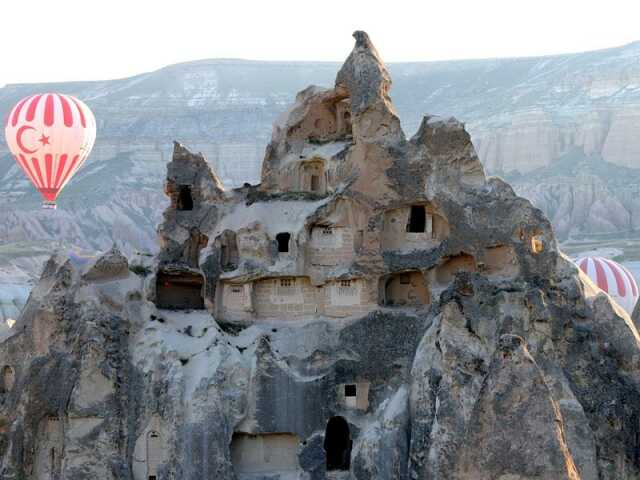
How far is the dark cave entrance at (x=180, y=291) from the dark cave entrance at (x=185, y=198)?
1.89 m

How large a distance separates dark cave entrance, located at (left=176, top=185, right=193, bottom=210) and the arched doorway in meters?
7.04

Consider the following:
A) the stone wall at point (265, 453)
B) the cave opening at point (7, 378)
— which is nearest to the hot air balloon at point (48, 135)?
the cave opening at point (7, 378)

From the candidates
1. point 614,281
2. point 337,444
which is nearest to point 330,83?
point 614,281

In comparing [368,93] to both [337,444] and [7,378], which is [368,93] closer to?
[337,444]

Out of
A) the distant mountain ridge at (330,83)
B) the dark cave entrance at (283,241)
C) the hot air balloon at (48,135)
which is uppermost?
the distant mountain ridge at (330,83)

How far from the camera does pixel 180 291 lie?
101 ft

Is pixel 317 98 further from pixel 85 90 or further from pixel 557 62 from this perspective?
pixel 85 90

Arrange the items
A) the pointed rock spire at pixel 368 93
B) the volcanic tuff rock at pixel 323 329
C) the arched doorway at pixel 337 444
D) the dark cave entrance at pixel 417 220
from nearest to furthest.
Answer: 1. the volcanic tuff rock at pixel 323 329
2. the arched doorway at pixel 337 444
3. the pointed rock spire at pixel 368 93
4. the dark cave entrance at pixel 417 220

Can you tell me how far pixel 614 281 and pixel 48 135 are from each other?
2323cm

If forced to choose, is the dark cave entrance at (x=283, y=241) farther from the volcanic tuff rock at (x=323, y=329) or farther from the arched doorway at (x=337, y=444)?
the arched doorway at (x=337, y=444)

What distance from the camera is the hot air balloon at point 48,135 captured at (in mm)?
47562

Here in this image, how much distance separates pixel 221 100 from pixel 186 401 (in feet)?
369

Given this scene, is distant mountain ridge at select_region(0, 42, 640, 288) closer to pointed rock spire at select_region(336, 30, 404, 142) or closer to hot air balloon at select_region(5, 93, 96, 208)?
hot air balloon at select_region(5, 93, 96, 208)

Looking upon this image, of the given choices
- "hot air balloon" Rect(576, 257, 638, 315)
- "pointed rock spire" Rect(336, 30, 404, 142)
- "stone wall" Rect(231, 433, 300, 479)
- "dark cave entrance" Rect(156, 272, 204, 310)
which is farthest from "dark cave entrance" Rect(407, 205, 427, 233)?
"hot air balloon" Rect(576, 257, 638, 315)
